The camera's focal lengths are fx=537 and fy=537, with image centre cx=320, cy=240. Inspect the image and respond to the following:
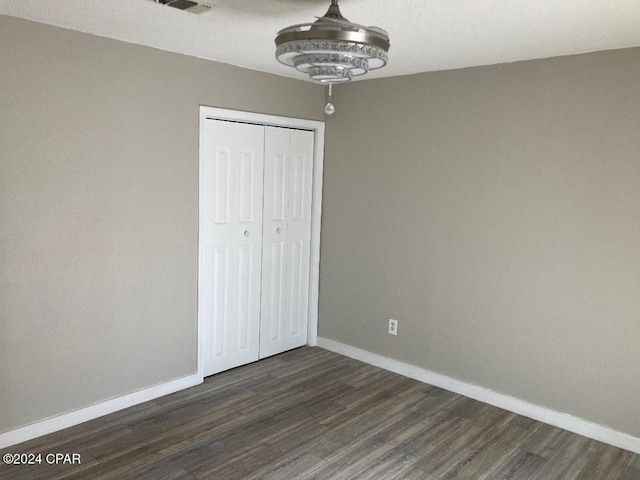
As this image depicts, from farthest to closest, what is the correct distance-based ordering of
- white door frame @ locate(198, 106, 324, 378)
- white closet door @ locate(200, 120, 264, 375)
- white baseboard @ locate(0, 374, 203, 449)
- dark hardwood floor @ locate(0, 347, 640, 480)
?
1. white closet door @ locate(200, 120, 264, 375)
2. white door frame @ locate(198, 106, 324, 378)
3. white baseboard @ locate(0, 374, 203, 449)
4. dark hardwood floor @ locate(0, 347, 640, 480)

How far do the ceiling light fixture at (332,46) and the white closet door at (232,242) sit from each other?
1.79 metres

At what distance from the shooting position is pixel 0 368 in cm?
279

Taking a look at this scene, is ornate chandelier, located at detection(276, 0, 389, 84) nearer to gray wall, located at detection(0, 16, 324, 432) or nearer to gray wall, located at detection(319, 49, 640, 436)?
gray wall, located at detection(0, 16, 324, 432)

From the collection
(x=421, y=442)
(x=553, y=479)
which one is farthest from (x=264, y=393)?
(x=553, y=479)

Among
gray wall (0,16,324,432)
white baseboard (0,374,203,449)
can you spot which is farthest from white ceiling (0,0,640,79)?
white baseboard (0,374,203,449)

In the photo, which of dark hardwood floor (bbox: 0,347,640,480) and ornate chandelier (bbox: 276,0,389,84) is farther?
dark hardwood floor (bbox: 0,347,640,480)

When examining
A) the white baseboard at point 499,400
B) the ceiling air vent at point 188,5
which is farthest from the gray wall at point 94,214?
the white baseboard at point 499,400

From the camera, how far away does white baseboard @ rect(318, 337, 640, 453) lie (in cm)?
310

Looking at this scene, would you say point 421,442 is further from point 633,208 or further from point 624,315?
point 633,208

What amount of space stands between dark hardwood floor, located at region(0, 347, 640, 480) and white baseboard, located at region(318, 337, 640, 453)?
0.06m

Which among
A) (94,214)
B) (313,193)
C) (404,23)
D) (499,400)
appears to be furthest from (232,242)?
(499,400)

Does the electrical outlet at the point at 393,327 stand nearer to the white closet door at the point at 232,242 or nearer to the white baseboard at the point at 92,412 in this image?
the white closet door at the point at 232,242

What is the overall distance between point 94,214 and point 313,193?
Result: 1882mm

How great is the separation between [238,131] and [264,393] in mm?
1833
